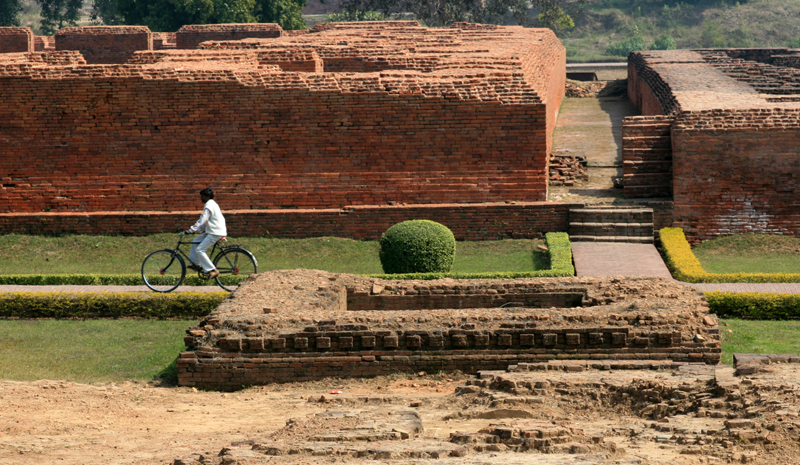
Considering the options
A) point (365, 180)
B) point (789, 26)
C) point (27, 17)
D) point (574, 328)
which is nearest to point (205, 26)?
point (365, 180)

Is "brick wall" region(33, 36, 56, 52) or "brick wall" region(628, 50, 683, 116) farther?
"brick wall" region(33, 36, 56, 52)

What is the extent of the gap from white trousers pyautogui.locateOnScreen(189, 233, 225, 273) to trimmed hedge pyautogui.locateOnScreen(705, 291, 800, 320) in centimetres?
505

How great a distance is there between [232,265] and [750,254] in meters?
6.47

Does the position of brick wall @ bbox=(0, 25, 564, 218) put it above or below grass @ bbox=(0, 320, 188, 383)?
above

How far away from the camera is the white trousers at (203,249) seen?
10.3 meters

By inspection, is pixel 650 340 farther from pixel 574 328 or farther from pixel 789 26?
pixel 789 26

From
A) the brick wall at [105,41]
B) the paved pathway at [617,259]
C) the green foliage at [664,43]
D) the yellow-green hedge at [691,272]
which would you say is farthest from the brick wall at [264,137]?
the green foliage at [664,43]

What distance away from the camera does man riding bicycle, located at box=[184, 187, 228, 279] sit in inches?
399

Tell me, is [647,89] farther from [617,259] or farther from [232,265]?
[232,265]

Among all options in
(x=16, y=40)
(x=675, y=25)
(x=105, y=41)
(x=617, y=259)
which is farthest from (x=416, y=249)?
(x=675, y=25)

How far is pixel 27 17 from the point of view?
5072 cm

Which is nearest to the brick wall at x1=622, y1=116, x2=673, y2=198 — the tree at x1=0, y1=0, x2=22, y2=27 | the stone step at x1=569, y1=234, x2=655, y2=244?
the stone step at x1=569, y1=234, x2=655, y2=244

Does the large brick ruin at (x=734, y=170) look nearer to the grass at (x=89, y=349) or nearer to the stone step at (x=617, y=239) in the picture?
the stone step at (x=617, y=239)

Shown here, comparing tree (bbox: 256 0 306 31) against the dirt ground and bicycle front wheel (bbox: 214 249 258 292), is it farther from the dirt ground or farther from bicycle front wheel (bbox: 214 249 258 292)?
the dirt ground
